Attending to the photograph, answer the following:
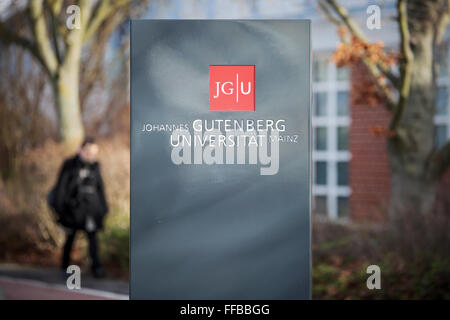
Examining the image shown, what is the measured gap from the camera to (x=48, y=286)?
6.48 metres

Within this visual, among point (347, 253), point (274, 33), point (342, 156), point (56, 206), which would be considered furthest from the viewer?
Result: point (342, 156)

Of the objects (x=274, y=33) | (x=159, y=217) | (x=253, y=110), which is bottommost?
(x=159, y=217)

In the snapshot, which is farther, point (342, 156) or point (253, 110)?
point (342, 156)

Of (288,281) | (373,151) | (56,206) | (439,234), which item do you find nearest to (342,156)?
(373,151)

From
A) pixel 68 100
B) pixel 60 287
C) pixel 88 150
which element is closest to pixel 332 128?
pixel 68 100

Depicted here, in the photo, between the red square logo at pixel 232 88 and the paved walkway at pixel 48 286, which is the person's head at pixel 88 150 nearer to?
the paved walkway at pixel 48 286

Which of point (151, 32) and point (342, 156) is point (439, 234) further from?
point (342, 156)

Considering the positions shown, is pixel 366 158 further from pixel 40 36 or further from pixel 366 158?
pixel 40 36

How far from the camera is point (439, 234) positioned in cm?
564

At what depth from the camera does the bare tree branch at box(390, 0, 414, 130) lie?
5.46 m

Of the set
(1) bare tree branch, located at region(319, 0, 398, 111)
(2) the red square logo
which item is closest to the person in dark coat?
(1) bare tree branch, located at region(319, 0, 398, 111)

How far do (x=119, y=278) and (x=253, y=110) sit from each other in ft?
14.9

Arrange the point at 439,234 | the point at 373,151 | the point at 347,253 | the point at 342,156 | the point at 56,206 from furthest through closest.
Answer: the point at 342,156 < the point at 373,151 < the point at 56,206 < the point at 347,253 < the point at 439,234

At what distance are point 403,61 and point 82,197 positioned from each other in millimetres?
4100
